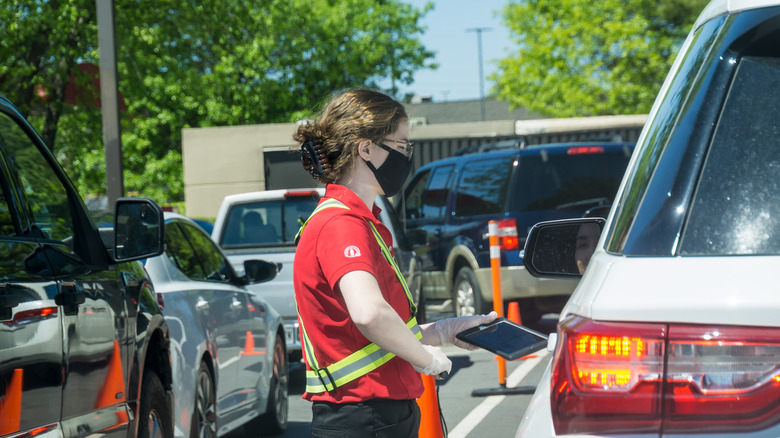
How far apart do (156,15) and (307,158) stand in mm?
15567

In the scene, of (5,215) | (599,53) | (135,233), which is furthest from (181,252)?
(599,53)

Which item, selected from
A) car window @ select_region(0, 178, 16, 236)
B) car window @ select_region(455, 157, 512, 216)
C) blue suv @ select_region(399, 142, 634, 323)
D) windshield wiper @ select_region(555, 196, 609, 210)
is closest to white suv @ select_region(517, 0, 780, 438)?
car window @ select_region(0, 178, 16, 236)

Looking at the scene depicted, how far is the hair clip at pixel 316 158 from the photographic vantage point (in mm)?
3119

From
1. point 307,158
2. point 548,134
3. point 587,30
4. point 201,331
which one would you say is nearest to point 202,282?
point 201,331

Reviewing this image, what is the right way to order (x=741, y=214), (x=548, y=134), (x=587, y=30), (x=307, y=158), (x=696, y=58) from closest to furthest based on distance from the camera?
(x=741, y=214) → (x=696, y=58) → (x=307, y=158) → (x=548, y=134) → (x=587, y=30)

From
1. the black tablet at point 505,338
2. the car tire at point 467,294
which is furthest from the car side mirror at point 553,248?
the car tire at point 467,294

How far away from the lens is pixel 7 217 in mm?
3625

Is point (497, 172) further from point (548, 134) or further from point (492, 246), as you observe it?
point (548, 134)

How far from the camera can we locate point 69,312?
3.53 meters

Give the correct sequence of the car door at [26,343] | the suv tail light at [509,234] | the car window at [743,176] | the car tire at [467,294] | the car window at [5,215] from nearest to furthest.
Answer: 1. the car window at [743,176]
2. the car door at [26,343]
3. the car window at [5,215]
4. the suv tail light at [509,234]
5. the car tire at [467,294]

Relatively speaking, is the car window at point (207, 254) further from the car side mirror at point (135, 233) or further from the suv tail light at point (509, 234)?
the suv tail light at point (509, 234)

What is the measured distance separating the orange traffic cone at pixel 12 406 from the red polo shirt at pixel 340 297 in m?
0.81

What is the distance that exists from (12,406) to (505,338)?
137cm

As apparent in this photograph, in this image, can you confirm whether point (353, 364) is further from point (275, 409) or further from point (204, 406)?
point (275, 409)
